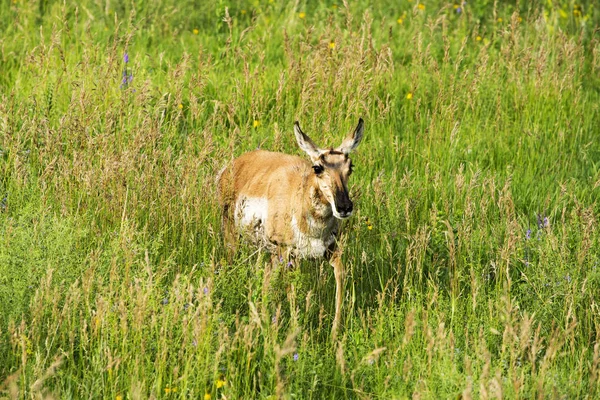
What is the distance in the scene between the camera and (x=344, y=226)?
6.13 metres

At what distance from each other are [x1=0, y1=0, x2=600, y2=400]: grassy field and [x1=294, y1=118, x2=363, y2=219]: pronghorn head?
35 cm

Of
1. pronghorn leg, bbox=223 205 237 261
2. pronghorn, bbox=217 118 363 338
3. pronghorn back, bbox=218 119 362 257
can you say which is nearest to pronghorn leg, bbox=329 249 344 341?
pronghorn, bbox=217 118 363 338

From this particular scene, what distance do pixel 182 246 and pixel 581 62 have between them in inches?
205

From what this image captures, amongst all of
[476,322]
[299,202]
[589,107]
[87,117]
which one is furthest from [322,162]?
[589,107]

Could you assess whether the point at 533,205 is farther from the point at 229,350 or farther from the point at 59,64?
the point at 59,64

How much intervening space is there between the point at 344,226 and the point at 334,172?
2.18 feet

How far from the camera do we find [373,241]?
6227 millimetres

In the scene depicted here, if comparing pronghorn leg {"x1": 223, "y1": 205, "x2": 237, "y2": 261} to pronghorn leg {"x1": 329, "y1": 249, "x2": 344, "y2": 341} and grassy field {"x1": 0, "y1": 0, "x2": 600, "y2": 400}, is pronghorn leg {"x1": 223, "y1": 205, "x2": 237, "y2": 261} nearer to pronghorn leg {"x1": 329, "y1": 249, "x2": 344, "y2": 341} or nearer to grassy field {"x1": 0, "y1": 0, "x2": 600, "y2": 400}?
grassy field {"x1": 0, "y1": 0, "x2": 600, "y2": 400}

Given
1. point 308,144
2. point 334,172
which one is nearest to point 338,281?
point 334,172

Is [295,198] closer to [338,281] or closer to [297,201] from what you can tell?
[297,201]

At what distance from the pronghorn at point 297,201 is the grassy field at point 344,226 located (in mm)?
169

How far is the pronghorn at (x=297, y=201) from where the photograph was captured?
5613 millimetres

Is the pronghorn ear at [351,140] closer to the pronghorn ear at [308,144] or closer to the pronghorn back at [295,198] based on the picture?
the pronghorn back at [295,198]

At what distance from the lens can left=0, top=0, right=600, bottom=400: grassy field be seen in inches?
167
